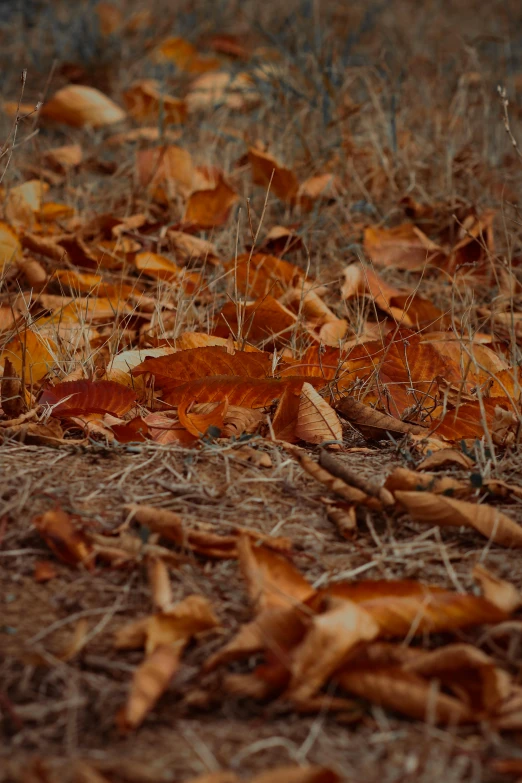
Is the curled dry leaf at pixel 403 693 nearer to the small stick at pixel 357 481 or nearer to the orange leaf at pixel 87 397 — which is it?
the small stick at pixel 357 481

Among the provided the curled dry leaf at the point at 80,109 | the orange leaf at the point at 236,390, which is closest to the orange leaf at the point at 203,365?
the orange leaf at the point at 236,390

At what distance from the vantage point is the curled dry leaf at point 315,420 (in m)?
1.59

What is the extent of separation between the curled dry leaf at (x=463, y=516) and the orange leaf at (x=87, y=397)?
1.95 feet

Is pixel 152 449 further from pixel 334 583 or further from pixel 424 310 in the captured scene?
pixel 424 310

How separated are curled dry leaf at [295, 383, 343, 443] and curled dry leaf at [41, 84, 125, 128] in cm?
265

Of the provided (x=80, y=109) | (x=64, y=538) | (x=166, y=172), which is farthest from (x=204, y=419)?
(x=80, y=109)

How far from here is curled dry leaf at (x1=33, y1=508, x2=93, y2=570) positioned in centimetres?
119

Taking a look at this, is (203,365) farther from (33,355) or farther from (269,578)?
(269,578)

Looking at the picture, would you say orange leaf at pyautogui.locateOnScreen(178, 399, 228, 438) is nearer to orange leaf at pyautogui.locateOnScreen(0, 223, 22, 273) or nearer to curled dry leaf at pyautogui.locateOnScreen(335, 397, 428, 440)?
curled dry leaf at pyautogui.locateOnScreen(335, 397, 428, 440)

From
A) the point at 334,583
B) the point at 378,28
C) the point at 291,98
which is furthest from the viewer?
the point at 378,28

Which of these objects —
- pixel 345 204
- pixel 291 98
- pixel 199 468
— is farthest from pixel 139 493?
pixel 291 98

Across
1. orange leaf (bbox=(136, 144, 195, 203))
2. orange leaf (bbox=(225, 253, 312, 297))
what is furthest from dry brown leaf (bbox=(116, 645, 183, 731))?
orange leaf (bbox=(136, 144, 195, 203))

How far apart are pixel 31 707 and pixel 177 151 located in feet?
7.88

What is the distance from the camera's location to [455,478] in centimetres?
145
